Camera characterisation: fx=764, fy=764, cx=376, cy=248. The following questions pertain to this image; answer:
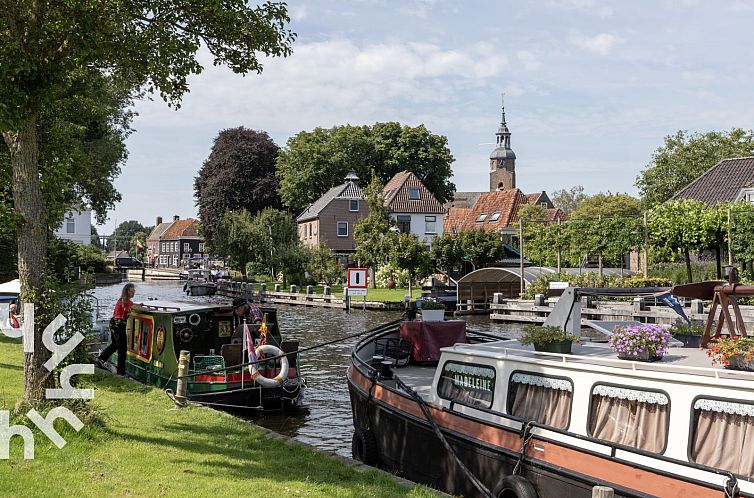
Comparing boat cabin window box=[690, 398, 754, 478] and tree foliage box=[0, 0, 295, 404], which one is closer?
boat cabin window box=[690, 398, 754, 478]

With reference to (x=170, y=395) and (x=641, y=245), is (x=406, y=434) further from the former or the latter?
(x=641, y=245)

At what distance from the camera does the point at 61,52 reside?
10.4 meters

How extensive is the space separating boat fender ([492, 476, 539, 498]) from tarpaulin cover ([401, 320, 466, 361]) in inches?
253

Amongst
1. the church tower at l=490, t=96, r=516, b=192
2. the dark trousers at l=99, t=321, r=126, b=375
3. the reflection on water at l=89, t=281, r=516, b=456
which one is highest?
the church tower at l=490, t=96, r=516, b=192

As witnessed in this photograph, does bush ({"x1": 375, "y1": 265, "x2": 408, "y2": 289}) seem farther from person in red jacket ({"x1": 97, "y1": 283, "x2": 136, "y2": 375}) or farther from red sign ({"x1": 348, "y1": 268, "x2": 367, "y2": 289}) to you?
person in red jacket ({"x1": 97, "y1": 283, "x2": 136, "y2": 375})

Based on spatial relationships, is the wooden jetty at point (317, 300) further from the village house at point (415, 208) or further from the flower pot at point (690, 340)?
the flower pot at point (690, 340)

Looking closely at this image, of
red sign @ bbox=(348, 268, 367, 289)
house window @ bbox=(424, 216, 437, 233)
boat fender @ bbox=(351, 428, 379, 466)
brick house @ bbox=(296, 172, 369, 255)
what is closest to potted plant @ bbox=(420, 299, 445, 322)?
boat fender @ bbox=(351, 428, 379, 466)

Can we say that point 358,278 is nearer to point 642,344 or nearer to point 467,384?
point 467,384

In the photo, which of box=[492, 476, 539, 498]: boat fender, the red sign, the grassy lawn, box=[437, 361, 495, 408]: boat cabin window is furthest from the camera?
the red sign

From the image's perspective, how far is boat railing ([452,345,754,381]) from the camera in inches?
323

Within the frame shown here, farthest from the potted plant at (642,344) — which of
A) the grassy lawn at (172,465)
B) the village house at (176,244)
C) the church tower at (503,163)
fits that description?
the village house at (176,244)

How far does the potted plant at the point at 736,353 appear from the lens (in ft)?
27.7

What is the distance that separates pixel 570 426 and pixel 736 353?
2.14m

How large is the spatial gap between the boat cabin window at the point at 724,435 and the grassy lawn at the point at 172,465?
3180 mm
